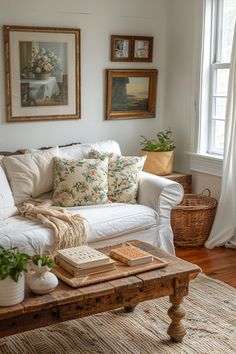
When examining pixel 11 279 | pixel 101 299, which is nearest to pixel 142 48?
pixel 101 299

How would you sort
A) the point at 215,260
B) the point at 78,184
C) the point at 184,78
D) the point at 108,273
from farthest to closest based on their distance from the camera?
the point at 184,78, the point at 215,260, the point at 78,184, the point at 108,273

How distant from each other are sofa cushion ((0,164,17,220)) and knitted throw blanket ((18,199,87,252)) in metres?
0.07

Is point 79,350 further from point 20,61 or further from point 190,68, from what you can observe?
point 190,68

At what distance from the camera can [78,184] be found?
11.6 feet

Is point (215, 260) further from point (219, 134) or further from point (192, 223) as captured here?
point (219, 134)

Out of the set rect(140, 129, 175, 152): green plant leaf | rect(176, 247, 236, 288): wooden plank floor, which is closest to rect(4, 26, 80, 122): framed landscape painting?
rect(140, 129, 175, 152): green plant leaf

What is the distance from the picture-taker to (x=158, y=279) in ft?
7.93

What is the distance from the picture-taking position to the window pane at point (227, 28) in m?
4.09

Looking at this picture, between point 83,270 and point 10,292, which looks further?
point 83,270

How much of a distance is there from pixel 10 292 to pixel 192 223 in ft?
7.45

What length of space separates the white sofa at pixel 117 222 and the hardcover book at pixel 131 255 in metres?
0.59

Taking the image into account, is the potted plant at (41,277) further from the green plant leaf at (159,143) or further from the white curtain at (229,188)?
the green plant leaf at (159,143)

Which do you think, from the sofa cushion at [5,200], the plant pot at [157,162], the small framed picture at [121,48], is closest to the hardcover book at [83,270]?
the sofa cushion at [5,200]

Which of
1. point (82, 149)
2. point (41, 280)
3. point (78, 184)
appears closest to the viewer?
Answer: point (41, 280)
